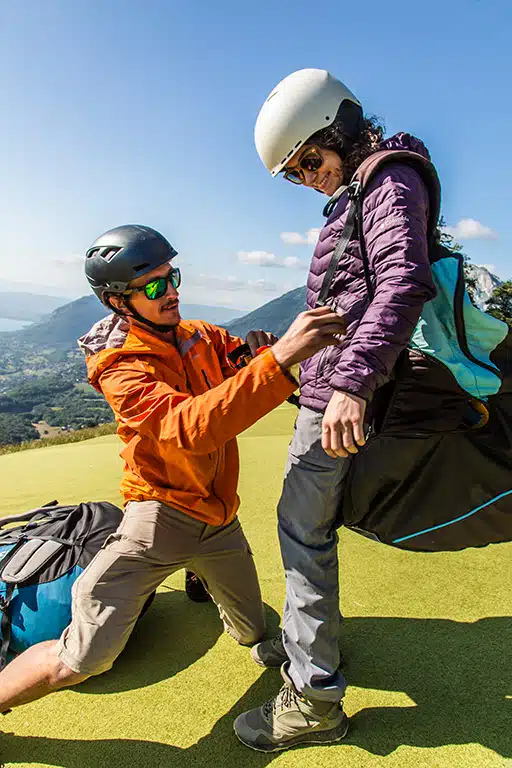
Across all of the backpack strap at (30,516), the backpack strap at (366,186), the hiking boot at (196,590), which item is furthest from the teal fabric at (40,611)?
the backpack strap at (366,186)

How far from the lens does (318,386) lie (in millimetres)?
2125

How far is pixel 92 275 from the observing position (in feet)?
8.71

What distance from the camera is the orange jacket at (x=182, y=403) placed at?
197 cm

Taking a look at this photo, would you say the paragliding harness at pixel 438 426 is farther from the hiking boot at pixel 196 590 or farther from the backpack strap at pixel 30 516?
the backpack strap at pixel 30 516

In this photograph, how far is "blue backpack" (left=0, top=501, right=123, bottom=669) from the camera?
279cm

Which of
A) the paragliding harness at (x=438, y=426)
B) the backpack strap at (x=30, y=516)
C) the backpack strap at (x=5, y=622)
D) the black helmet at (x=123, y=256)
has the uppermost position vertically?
the black helmet at (x=123, y=256)

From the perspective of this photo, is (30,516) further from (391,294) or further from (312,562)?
(391,294)

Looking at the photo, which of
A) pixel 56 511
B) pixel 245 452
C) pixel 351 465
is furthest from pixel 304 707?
pixel 245 452

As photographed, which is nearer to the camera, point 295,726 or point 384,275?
point 384,275

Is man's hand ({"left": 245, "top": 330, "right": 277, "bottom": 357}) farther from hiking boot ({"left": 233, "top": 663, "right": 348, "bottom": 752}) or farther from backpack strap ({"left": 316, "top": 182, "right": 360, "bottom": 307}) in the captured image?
hiking boot ({"left": 233, "top": 663, "right": 348, "bottom": 752})

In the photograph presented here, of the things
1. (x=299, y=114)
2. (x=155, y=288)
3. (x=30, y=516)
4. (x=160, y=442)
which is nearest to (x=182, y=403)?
(x=160, y=442)

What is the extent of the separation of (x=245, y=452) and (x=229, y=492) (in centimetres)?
443

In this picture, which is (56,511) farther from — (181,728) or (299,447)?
(299,447)

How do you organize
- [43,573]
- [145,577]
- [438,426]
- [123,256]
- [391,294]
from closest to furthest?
[391,294], [438,426], [145,577], [123,256], [43,573]
